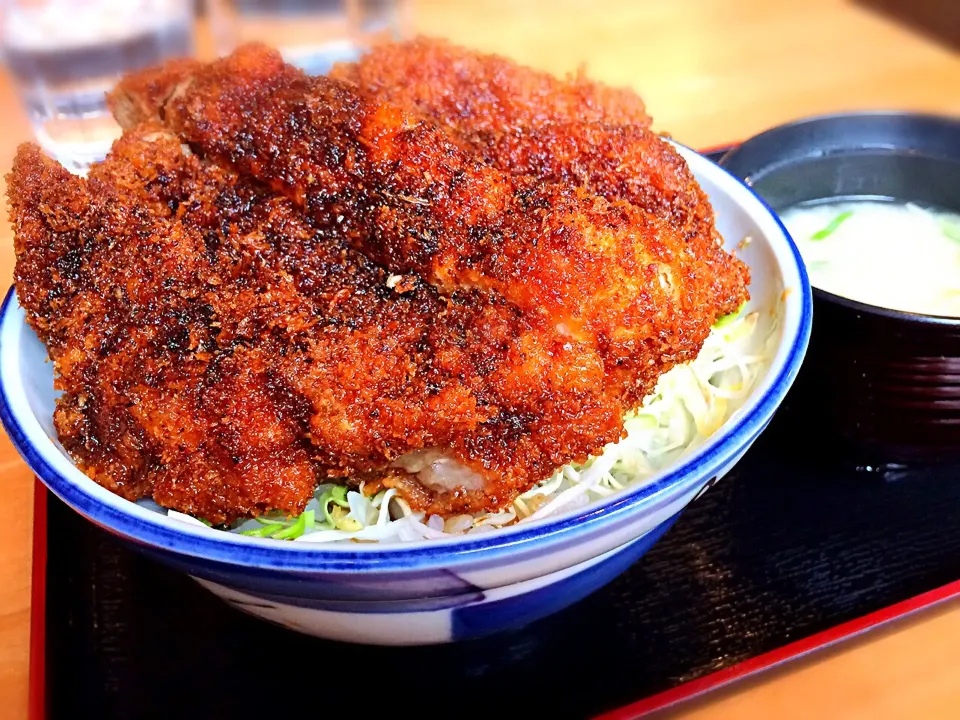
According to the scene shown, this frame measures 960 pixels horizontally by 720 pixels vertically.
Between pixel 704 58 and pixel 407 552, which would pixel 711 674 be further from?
pixel 704 58

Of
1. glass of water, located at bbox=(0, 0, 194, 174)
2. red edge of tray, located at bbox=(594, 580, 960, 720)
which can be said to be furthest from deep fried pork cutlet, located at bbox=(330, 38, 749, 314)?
glass of water, located at bbox=(0, 0, 194, 174)

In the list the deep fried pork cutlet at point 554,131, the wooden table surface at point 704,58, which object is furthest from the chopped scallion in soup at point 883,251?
the deep fried pork cutlet at point 554,131

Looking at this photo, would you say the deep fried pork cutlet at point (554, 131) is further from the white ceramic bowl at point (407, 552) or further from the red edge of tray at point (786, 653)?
the red edge of tray at point (786, 653)

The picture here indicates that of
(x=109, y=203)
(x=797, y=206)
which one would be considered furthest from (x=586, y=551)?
(x=797, y=206)

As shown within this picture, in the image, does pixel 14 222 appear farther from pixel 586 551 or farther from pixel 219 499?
pixel 586 551

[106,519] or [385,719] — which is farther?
[385,719]

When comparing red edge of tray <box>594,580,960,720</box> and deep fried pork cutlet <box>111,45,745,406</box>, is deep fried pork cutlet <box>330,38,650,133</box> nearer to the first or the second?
deep fried pork cutlet <box>111,45,745,406</box>

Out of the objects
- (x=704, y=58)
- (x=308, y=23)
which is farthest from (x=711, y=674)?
(x=308, y=23)
